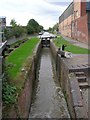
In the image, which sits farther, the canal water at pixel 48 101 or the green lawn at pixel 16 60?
the green lawn at pixel 16 60

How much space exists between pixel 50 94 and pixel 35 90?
4.32 ft

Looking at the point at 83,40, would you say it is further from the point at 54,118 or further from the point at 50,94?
the point at 54,118

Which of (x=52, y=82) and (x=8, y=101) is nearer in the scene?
(x=8, y=101)

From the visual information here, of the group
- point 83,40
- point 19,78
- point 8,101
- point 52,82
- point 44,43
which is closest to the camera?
point 8,101

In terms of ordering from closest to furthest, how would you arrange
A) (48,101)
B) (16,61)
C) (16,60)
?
(48,101) → (16,61) → (16,60)

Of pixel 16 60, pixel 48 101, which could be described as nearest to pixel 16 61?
pixel 16 60

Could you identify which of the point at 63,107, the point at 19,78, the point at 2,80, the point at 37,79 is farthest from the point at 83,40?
the point at 2,80

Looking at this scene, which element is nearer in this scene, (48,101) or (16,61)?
(48,101)

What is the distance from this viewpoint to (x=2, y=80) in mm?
7586

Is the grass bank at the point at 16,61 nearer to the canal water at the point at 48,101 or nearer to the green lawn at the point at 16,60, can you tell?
the green lawn at the point at 16,60

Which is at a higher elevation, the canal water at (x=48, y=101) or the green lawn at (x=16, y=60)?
the green lawn at (x=16, y=60)

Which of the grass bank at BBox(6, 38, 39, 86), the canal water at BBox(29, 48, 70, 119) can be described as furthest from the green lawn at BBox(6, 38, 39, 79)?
the canal water at BBox(29, 48, 70, 119)

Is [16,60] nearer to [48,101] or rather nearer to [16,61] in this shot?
[16,61]

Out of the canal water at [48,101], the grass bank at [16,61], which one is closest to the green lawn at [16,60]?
the grass bank at [16,61]
